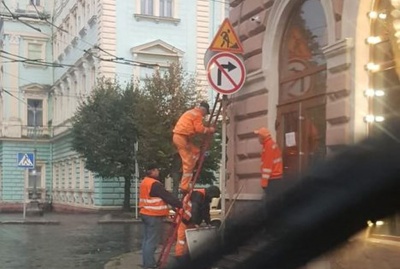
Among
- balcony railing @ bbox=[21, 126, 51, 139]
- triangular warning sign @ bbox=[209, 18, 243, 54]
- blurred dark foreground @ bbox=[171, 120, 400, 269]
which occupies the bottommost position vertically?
blurred dark foreground @ bbox=[171, 120, 400, 269]

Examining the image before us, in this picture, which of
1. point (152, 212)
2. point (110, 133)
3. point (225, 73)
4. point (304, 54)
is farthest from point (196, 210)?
point (110, 133)

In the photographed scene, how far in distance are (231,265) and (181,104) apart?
24.1m

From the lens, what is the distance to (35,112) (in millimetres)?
48656

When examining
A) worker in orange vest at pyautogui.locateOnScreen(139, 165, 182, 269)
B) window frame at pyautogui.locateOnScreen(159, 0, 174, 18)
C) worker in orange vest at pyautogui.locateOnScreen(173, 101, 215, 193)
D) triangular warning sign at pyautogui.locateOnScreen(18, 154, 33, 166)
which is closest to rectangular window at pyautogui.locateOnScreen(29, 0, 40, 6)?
window frame at pyautogui.locateOnScreen(159, 0, 174, 18)

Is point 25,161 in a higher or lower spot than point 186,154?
higher

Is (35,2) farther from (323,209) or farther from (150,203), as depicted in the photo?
(323,209)

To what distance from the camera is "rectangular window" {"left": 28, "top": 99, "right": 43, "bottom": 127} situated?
4828 cm

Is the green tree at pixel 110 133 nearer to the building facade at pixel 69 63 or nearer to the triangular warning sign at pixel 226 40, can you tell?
the building facade at pixel 69 63

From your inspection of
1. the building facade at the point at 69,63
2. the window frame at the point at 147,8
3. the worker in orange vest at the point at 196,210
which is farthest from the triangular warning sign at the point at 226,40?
the window frame at the point at 147,8

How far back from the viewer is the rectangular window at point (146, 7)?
116 feet

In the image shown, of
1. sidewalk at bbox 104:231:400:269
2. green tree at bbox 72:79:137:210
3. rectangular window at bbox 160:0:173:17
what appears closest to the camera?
sidewalk at bbox 104:231:400:269

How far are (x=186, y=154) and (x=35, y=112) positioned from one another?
4044 centimetres

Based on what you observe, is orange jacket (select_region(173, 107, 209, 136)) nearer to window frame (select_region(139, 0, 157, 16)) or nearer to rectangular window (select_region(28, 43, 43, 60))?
window frame (select_region(139, 0, 157, 16))

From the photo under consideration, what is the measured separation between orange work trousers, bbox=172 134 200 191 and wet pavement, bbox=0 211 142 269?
102 inches
